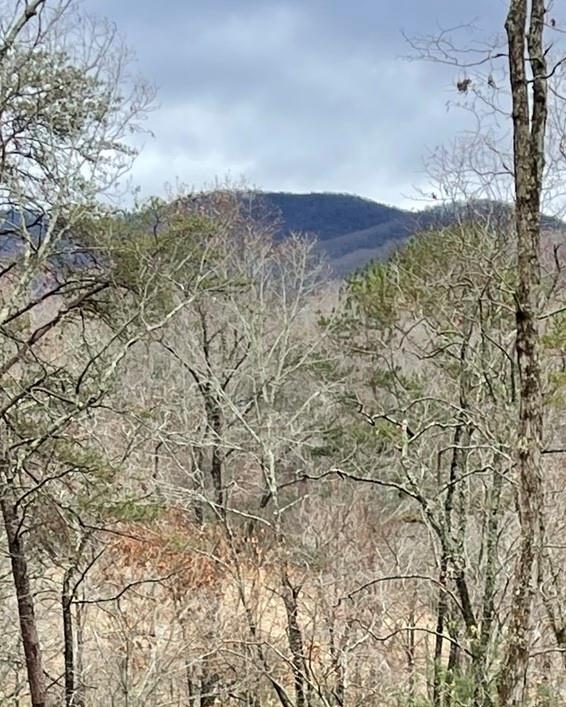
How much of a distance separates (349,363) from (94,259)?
9727mm

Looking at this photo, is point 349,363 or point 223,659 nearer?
point 223,659

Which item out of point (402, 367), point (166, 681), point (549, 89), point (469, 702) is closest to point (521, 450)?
point (549, 89)

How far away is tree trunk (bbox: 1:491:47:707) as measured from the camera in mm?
5699

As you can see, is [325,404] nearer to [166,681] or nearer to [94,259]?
[166,681]

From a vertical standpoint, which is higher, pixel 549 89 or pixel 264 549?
pixel 549 89

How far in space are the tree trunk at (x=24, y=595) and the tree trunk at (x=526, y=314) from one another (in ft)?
12.0

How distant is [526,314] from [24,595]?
4310 mm

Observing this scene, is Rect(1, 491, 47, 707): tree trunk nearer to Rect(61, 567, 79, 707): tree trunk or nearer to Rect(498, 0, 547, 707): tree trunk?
Rect(61, 567, 79, 707): tree trunk

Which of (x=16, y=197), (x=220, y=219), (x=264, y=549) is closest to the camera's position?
(x=16, y=197)

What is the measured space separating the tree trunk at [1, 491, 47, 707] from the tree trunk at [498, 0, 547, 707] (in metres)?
3.66

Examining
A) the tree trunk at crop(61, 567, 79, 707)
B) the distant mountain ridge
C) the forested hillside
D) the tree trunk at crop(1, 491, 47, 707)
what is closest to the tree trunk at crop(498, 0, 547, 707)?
the forested hillside

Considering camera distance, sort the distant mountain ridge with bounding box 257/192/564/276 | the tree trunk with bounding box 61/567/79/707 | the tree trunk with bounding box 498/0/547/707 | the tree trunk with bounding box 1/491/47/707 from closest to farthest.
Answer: the tree trunk with bounding box 498/0/547/707 < the tree trunk with bounding box 1/491/47/707 < the tree trunk with bounding box 61/567/79/707 < the distant mountain ridge with bounding box 257/192/564/276

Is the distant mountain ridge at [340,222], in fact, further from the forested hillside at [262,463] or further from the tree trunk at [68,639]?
the tree trunk at [68,639]

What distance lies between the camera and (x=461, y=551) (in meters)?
6.70
